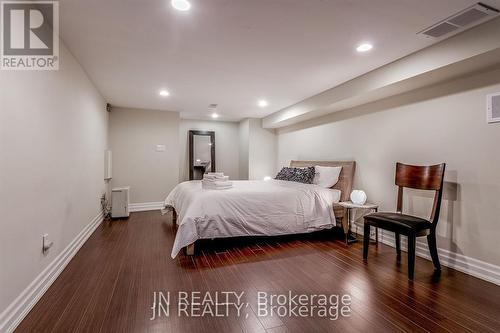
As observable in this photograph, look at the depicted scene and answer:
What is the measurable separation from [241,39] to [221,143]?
4.70 m

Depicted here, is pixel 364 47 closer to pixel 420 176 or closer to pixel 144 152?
pixel 420 176

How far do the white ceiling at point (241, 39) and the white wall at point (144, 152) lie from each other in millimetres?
1610

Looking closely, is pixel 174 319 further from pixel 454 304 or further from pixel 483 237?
pixel 483 237

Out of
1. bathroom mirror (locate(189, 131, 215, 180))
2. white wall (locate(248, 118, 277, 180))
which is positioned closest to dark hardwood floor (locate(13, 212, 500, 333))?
white wall (locate(248, 118, 277, 180))

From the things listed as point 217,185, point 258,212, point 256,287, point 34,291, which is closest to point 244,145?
point 217,185

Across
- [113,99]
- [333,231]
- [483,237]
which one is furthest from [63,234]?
[483,237]

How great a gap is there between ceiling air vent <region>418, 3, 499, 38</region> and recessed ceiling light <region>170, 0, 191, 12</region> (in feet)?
6.86

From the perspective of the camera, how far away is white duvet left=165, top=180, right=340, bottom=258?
2975 millimetres

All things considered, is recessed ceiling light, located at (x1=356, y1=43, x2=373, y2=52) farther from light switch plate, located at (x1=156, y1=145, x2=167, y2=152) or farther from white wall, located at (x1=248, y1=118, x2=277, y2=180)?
light switch plate, located at (x1=156, y1=145, x2=167, y2=152)

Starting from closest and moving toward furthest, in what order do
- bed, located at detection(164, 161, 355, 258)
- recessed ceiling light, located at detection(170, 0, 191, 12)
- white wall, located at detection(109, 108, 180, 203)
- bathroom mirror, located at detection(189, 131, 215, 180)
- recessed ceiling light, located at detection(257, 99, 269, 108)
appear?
recessed ceiling light, located at detection(170, 0, 191, 12) < bed, located at detection(164, 161, 355, 258) < recessed ceiling light, located at detection(257, 99, 269, 108) < white wall, located at detection(109, 108, 180, 203) < bathroom mirror, located at detection(189, 131, 215, 180)

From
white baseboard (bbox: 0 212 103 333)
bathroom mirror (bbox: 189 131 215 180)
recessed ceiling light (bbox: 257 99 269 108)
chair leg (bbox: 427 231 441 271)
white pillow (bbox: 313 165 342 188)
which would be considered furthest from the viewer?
bathroom mirror (bbox: 189 131 215 180)
